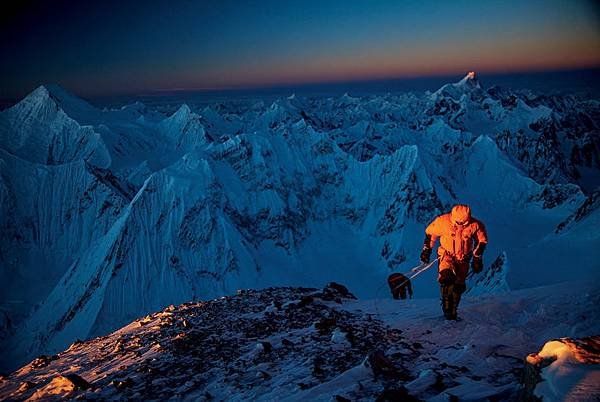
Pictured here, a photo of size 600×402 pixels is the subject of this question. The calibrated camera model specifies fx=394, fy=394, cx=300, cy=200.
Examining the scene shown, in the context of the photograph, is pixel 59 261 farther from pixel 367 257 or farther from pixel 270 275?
pixel 367 257

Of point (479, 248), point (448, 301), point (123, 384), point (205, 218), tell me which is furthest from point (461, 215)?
point (205, 218)

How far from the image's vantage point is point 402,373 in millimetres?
6098

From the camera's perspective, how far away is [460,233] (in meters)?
8.48

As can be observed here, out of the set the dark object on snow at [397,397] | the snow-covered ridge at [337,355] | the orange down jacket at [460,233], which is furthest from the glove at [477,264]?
the dark object on snow at [397,397]

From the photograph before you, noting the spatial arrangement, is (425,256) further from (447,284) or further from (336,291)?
(336,291)

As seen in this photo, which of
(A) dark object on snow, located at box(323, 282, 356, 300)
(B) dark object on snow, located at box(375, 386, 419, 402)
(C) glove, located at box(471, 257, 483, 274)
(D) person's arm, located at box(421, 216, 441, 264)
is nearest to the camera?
(B) dark object on snow, located at box(375, 386, 419, 402)

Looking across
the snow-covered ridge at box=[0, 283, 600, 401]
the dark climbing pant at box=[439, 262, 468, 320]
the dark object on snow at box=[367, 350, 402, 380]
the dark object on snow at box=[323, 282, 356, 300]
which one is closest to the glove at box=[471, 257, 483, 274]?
the dark climbing pant at box=[439, 262, 468, 320]

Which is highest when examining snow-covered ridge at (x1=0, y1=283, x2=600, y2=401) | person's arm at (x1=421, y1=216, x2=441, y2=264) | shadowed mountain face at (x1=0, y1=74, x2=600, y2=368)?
person's arm at (x1=421, y1=216, x2=441, y2=264)

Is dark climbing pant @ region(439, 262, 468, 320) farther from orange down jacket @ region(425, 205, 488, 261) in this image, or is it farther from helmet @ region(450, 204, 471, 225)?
helmet @ region(450, 204, 471, 225)

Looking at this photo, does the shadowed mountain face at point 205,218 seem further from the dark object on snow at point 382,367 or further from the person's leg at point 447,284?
the dark object on snow at point 382,367

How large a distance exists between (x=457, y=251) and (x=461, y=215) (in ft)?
2.68

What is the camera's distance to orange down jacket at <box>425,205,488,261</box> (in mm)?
8366

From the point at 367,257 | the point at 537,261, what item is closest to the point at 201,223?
the point at 367,257

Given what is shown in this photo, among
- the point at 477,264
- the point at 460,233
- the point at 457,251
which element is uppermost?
the point at 460,233
